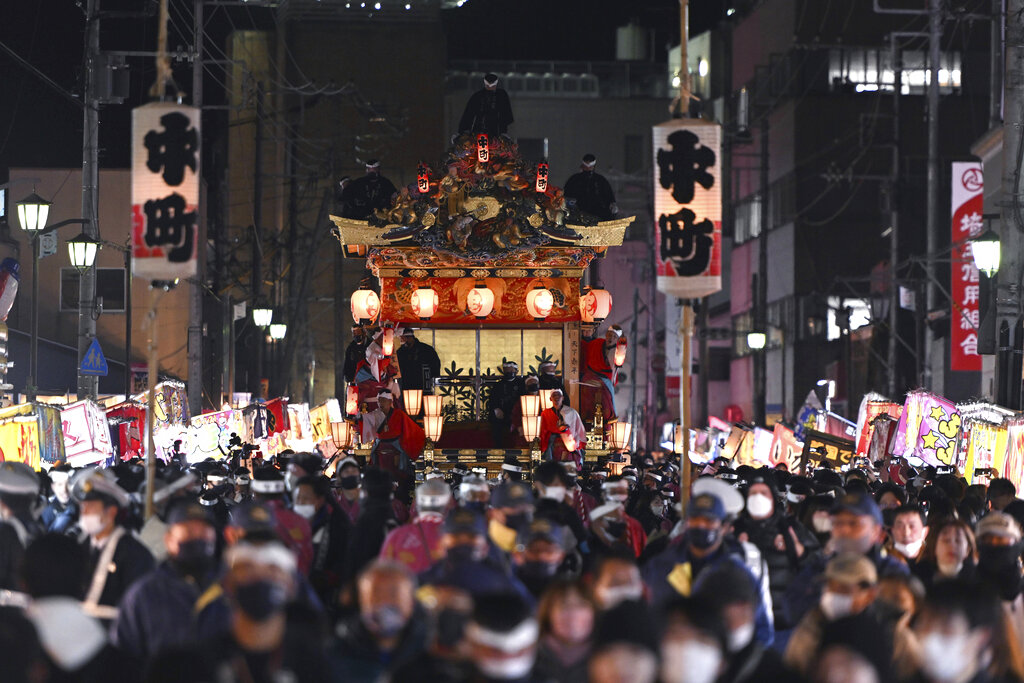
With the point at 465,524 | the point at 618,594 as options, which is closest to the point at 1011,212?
the point at 465,524

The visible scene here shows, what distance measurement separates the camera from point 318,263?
54188 mm

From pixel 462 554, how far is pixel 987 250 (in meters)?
13.3

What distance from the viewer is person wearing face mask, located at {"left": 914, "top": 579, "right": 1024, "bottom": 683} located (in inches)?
270

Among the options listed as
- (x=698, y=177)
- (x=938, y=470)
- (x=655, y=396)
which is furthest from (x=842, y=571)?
(x=655, y=396)

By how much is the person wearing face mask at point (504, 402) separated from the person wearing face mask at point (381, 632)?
50.7 feet

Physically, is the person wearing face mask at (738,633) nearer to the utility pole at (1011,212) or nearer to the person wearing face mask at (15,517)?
the person wearing face mask at (15,517)

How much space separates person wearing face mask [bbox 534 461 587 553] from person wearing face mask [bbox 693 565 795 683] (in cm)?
285

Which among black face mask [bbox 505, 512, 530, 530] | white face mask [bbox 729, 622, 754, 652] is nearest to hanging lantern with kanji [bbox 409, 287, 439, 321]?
black face mask [bbox 505, 512, 530, 530]

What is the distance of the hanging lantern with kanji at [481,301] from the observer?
76.2ft

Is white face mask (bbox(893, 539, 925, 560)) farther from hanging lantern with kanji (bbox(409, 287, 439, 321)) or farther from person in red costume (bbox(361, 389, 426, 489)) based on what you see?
hanging lantern with kanji (bbox(409, 287, 439, 321))

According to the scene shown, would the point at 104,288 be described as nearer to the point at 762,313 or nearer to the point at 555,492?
the point at 762,313

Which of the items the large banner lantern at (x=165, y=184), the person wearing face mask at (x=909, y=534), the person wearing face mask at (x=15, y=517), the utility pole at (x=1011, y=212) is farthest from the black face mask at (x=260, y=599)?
the utility pole at (x=1011, y=212)

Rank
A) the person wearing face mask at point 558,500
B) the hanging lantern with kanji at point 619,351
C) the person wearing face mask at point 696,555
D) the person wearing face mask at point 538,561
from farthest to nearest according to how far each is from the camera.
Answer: the hanging lantern with kanji at point 619,351 < the person wearing face mask at point 558,500 < the person wearing face mask at point 696,555 < the person wearing face mask at point 538,561

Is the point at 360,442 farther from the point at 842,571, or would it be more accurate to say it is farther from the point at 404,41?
the point at 404,41
